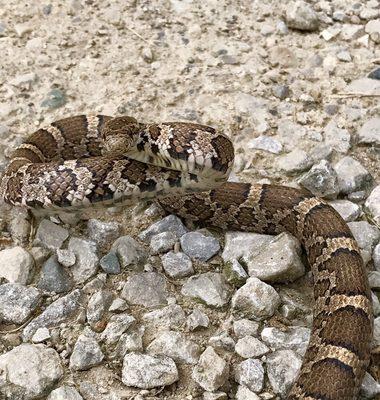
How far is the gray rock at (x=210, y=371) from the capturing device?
15.6 ft

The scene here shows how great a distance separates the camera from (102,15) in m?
8.28

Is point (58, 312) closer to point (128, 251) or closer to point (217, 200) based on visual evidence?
point (128, 251)

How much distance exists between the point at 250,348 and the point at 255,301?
0.47m

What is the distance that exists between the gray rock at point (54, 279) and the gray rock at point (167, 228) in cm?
91

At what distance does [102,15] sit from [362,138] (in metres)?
3.82

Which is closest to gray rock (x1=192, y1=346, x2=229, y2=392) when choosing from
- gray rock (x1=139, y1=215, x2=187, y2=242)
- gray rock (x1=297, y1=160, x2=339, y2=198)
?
gray rock (x1=139, y1=215, x2=187, y2=242)

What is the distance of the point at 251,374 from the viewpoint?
4.87m

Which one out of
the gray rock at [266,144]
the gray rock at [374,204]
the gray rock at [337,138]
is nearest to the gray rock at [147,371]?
the gray rock at [374,204]

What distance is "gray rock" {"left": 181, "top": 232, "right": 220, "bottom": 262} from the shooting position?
5.96 meters

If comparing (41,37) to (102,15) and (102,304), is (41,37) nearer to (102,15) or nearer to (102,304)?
(102,15)

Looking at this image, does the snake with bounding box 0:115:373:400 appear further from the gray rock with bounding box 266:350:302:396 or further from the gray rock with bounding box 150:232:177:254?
the gray rock with bounding box 150:232:177:254

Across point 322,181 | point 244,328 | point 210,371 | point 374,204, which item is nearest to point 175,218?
point 244,328

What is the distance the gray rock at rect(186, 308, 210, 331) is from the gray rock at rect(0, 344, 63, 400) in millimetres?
1127

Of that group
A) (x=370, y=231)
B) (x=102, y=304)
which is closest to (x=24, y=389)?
(x=102, y=304)
